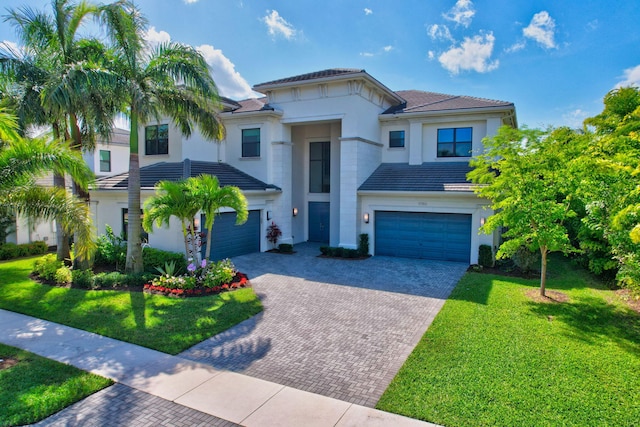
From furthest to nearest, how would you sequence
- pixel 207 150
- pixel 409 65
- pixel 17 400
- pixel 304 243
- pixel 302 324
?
pixel 304 243 → pixel 207 150 → pixel 409 65 → pixel 302 324 → pixel 17 400

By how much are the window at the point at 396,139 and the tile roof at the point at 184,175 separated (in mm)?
6378

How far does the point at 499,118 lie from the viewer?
17.0m

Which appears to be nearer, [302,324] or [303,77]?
[302,324]

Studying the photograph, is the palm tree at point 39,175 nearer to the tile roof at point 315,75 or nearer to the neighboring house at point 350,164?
the neighboring house at point 350,164

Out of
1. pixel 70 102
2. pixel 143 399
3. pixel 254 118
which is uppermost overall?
pixel 254 118

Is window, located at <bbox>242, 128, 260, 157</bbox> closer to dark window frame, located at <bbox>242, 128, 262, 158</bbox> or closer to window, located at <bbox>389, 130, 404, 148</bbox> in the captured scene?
dark window frame, located at <bbox>242, 128, 262, 158</bbox>

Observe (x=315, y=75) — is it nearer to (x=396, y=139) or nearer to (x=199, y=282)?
(x=396, y=139)

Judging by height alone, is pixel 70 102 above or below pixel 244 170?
above

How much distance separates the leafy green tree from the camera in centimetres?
1028

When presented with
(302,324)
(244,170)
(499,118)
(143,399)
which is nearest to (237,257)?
Answer: (244,170)

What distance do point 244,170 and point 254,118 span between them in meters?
2.69

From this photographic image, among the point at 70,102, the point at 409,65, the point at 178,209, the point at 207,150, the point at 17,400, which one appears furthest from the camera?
the point at 207,150

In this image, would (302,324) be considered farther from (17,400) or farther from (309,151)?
(309,151)

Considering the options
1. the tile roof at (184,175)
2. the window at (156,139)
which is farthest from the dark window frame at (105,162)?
the tile roof at (184,175)
